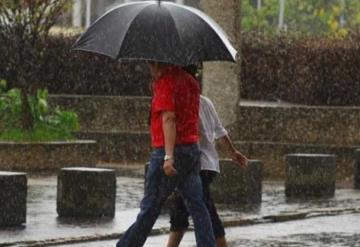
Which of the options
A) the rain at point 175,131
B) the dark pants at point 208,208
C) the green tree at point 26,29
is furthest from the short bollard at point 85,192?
the green tree at point 26,29

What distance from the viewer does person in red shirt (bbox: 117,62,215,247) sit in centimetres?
1083

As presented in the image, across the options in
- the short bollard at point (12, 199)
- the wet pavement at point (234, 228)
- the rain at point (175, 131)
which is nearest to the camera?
the rain at point (175, 131)

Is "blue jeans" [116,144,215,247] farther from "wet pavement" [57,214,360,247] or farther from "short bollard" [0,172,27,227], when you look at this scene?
"short bollard" [0,172,27,227]

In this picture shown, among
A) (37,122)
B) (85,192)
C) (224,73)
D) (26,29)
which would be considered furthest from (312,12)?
(85,192)

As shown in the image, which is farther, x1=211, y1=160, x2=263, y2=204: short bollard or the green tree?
the green tree

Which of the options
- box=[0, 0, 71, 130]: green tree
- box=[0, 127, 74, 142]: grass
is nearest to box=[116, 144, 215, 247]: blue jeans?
box=[0, 127, 74, 142]: grass

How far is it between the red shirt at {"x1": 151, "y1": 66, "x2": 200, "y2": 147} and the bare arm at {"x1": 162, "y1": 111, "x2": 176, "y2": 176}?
61mm

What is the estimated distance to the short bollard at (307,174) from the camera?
62.5 feet

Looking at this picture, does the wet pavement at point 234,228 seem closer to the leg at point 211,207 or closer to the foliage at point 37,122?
the leg at point 211,207

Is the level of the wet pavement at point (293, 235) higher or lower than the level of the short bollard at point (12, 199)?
lower

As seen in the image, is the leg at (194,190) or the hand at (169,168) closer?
the hand at (169,168)

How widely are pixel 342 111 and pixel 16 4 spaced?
18.2 ft

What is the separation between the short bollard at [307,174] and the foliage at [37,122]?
500 centimetres

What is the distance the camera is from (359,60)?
85.8 ft
